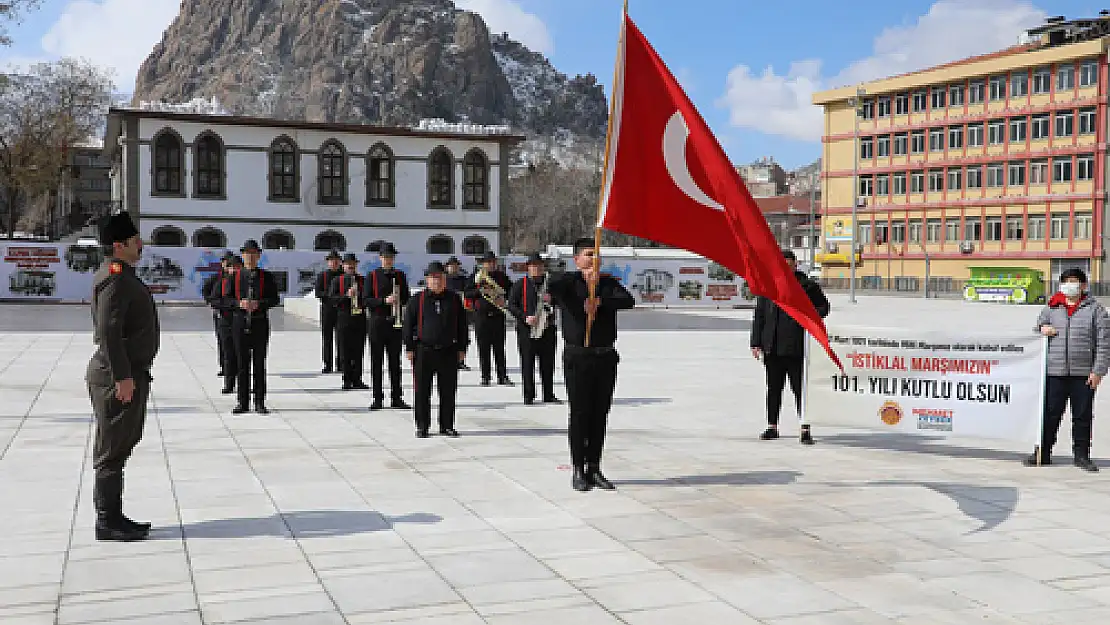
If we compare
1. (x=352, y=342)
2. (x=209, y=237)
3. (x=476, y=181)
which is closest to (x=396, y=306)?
(x=352, y=342)

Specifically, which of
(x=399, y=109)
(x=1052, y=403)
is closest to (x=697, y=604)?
(x=1052, y=403)

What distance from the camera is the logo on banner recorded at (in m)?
9.77

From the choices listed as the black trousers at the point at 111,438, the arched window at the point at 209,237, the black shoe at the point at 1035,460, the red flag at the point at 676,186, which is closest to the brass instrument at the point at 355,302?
the red flag at the point at 676,186

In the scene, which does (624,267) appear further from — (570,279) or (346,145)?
(570,279)

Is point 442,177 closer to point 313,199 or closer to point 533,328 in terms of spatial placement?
point 313,199

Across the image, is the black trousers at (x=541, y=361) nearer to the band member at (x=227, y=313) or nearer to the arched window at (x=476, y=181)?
the band member at (x=227, y=313)

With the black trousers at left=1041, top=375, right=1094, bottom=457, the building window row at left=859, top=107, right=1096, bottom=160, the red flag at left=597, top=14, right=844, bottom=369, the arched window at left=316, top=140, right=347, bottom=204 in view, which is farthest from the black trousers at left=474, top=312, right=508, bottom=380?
the building window row at left=859, top=107, right=1096, bottom=160

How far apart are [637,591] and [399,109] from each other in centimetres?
18523

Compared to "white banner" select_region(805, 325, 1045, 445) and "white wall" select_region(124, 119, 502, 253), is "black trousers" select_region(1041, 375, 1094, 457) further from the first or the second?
"white wall" select_region(124, 119, 502, 253)

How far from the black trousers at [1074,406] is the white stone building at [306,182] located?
43491mm

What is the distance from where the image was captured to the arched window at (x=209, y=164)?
157 ft

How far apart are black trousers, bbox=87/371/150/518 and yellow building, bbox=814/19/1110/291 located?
2306 inches

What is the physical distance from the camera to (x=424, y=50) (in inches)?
7712

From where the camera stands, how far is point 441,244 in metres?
52.1
